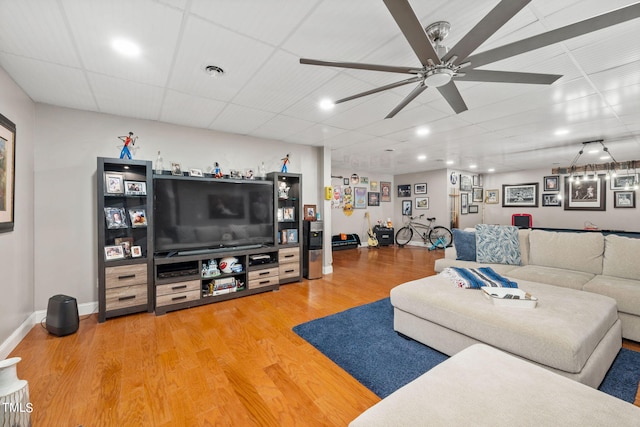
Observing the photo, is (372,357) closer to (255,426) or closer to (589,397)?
(255,426)

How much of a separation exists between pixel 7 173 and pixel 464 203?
9.86 m

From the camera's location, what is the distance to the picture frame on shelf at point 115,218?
3047 mm

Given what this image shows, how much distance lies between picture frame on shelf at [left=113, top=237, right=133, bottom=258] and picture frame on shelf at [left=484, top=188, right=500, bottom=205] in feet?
33.7

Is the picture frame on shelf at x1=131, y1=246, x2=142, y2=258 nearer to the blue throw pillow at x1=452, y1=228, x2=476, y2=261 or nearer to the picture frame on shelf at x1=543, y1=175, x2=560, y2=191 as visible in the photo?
the blue throw pillow at x1=452, y1=228, x2=476, y2=261

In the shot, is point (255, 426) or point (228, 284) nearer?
point (255, 426)

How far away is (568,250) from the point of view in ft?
10.7

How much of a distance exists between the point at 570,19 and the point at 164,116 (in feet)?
13.0

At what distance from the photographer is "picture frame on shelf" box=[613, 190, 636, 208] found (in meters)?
6.75

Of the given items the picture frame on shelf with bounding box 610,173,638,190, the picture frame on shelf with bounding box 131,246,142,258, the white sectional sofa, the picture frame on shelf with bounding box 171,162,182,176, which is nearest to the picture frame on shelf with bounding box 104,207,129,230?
the picture frame on shelf with bounding box 131,246,142,258

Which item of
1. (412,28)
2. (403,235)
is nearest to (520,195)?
(403,235)

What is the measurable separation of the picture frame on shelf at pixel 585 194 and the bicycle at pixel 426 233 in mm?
3538

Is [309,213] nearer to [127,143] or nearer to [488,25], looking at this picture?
[127,143]

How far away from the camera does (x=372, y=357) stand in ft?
7.17

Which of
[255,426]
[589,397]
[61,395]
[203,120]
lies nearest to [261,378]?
[255,426]
